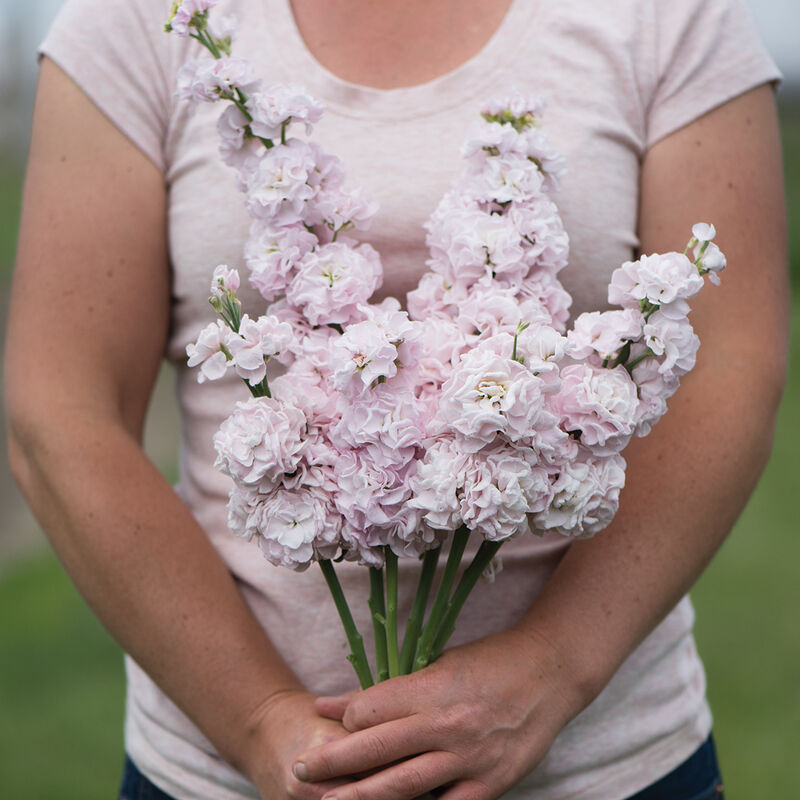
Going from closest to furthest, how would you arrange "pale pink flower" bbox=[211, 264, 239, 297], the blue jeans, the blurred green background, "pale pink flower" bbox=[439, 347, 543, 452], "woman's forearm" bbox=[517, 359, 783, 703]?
"pale pink flower" bbox=[439, 347, 543, 452]
"pale pink flower" bbox=[211, 264, 239, 297]
"woman's forearm" bbox=[517, 359, 783, 703]
the blue jeans
the blurred green background

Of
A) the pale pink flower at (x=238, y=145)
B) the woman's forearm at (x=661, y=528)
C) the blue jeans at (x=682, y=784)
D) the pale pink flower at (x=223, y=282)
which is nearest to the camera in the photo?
the pale pink flower at (x=223, y=282)

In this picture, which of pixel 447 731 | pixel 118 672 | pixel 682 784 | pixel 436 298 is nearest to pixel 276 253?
pixel 436 298

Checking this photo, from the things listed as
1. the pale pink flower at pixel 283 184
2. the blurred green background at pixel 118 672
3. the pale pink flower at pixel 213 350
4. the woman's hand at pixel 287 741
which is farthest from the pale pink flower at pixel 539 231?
the blurred green background at pixel 118 672

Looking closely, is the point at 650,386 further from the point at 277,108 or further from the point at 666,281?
the point at 277,108

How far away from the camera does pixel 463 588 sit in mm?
1361

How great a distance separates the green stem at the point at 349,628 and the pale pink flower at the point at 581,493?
0.86ft

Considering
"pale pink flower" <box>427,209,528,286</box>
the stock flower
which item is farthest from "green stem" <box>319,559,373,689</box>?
the stock flower

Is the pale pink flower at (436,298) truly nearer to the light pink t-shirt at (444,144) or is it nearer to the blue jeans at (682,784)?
the light pink t-shirt at (444,144)

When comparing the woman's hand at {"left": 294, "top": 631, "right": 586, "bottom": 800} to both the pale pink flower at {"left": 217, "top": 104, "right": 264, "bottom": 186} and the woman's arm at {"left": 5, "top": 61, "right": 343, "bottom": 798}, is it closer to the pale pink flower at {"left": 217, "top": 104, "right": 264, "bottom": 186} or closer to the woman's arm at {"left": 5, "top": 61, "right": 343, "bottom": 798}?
the woman's arm at {"left": 5, "top": 61, "right": 343, "bottom": 798}

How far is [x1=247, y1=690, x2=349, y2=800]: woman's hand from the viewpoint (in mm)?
1375

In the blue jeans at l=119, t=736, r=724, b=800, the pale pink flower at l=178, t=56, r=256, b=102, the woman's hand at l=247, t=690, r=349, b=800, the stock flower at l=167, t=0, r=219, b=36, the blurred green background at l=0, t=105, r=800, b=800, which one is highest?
the stock flower at l=167, t=0, r=219, b=36

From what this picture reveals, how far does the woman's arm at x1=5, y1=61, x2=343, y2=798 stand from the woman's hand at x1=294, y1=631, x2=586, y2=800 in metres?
0.17

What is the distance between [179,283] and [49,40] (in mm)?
379

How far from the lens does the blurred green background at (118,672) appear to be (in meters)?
4.17
